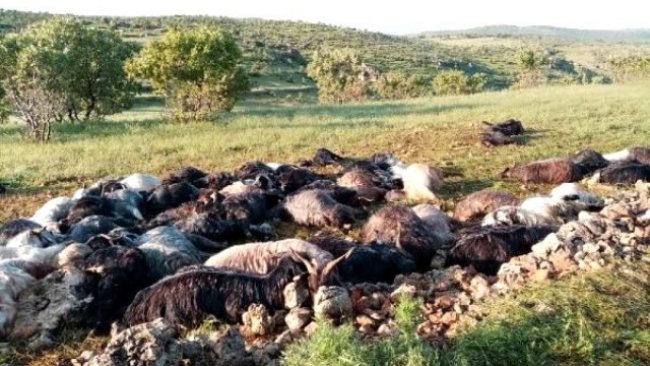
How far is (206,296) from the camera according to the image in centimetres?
612

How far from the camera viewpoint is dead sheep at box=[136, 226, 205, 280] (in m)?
7.11

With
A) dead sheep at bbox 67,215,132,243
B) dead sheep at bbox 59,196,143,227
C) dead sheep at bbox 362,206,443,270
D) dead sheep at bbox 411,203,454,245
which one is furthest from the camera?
dead sheep at bbox 59,196,143,227

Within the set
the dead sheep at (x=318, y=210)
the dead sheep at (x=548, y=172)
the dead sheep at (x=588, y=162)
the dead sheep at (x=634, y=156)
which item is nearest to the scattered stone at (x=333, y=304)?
the dead sheep at (x=318, y=210)

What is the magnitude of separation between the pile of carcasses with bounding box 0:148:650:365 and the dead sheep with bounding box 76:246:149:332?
0.04ft

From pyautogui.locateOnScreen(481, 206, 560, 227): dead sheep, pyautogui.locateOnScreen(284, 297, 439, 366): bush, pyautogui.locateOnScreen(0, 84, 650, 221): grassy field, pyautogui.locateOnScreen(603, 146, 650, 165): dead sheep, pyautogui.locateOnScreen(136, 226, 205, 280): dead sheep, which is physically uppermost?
pyautogui.locateOnScreen(284, 297, 439, 366): bush

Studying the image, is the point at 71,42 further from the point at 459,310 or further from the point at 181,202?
the point at 459,310

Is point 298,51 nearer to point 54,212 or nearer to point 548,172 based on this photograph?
point 548,172

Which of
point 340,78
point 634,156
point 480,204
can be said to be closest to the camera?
point 480,204

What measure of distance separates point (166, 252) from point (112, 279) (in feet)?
2.69

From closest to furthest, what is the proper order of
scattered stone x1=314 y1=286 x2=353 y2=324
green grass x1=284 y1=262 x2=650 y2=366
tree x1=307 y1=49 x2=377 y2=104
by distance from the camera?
green grass x1=284 y1=262 x2=650 y2=366 → scattered stone x1=314 y1=286 x2=353 y2=324 → tree x1=307 y1=49 x2=377 y2=104

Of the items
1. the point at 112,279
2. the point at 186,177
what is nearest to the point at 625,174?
the point at 186,177

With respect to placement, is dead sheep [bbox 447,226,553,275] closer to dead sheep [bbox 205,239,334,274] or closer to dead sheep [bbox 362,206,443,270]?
dead sheep [bbox 362,206,443,270]

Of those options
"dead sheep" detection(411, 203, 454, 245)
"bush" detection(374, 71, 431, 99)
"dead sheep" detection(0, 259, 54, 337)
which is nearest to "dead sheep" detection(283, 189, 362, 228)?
"dead sheep" detection(411, 203, 454, 245)

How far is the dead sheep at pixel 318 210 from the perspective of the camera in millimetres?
9586
